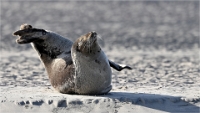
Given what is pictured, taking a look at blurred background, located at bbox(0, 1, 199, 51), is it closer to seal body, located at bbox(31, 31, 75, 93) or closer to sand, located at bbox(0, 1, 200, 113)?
sand, located at bbox(0, 1, 200, 113)

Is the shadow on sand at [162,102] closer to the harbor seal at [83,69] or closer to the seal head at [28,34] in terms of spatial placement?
the harbor seal at [83,69]

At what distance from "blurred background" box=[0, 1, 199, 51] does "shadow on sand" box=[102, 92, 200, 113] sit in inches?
265

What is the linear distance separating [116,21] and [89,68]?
14.4 meters

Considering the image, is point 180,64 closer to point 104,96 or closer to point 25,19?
point 104,96

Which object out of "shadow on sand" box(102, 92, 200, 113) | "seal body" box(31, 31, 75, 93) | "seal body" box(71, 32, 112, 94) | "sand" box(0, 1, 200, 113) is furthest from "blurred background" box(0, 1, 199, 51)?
"shadow on sand" box(102, 92, 200, 113)

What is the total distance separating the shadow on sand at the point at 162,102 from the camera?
6.32 metres

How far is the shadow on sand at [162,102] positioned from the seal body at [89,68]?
0.71 ft

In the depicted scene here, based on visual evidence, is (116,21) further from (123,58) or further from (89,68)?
(89,68)

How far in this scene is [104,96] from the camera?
21.7 ft

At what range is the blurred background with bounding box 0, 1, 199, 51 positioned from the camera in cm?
1473

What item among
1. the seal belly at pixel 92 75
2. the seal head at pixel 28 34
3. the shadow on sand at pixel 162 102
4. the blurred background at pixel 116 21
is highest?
the blurred background at pixel 116 21

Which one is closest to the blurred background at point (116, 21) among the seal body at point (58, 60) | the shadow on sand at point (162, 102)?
the seal body at point (58, 60)

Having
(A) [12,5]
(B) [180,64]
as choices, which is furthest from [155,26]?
(A) [12,5]

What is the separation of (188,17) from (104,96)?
1586 cm
